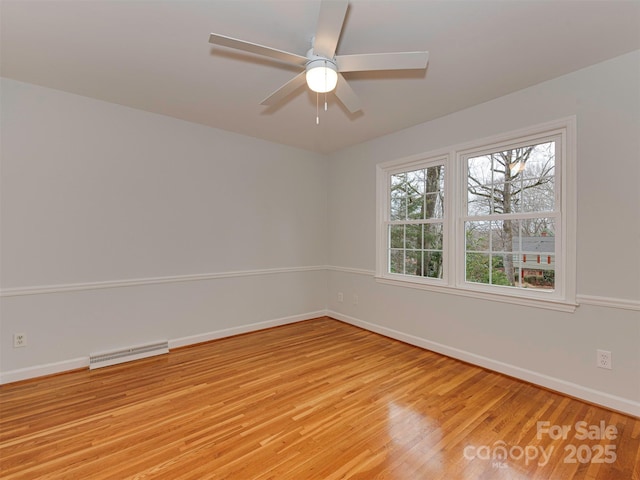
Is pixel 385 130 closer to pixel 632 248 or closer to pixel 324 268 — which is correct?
pixel 324 268

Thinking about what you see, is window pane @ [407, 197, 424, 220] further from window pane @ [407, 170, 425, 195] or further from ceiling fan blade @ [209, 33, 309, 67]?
ceiling fan blade @ [209, 33, 309, 67]

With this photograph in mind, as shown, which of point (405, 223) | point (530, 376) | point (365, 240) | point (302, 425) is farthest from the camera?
point (365, 240)

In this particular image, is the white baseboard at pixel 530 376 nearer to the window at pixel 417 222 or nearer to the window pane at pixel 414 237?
the window at pixel 417 222

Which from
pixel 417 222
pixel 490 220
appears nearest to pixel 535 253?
pixel 490 220

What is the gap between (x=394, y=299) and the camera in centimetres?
371

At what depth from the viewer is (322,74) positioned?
1.85m

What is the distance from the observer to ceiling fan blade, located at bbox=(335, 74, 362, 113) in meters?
2.03

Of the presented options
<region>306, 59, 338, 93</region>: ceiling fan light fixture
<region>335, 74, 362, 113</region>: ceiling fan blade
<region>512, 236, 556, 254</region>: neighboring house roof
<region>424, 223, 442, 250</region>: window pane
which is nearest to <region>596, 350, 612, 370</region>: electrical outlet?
<region>512, 236, 556, 254</region>: neighboring house roof

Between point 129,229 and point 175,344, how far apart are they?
4.45ft

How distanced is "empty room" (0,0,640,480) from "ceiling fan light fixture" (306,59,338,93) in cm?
2

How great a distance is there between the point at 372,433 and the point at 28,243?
322 cm

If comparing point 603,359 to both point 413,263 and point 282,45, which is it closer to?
point 413,263

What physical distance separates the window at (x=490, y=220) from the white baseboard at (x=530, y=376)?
0.60 meters

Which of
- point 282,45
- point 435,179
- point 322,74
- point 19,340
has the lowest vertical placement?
point 19,340
